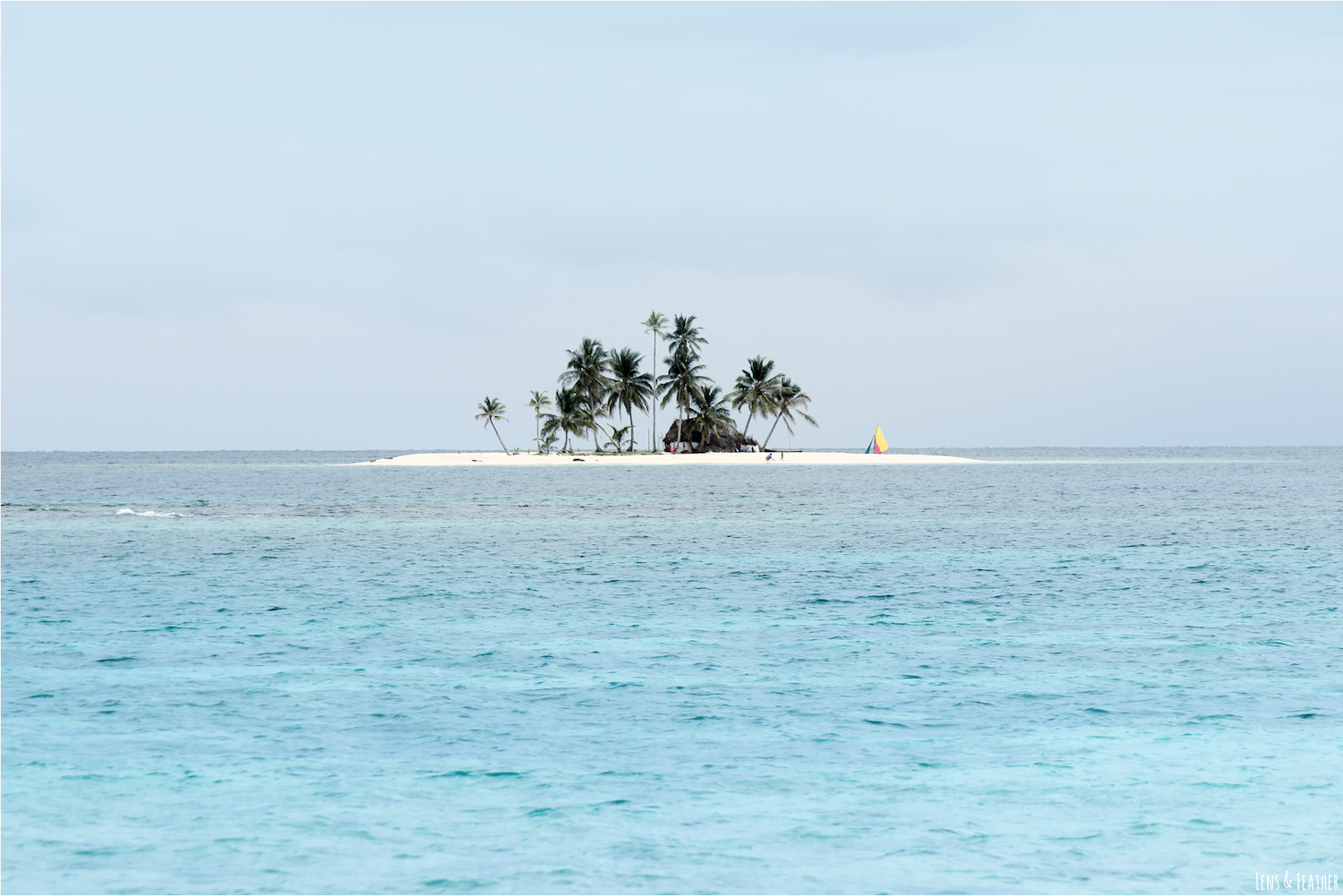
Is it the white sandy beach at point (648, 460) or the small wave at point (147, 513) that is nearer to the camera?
the small wave at point (147, 513)

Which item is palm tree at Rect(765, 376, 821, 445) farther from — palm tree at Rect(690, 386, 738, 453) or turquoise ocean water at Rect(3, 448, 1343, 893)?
turquoise ocean water at Rect(3, 448, 1343, 893)

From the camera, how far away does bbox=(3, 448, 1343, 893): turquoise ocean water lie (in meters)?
9.34

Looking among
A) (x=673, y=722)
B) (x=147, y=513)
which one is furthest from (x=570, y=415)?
(x=673, y=722)

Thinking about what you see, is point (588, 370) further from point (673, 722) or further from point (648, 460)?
point (673, 722)

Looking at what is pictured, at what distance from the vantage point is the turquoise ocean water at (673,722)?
934 cm

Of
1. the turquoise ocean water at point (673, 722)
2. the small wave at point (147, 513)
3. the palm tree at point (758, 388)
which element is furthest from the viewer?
the palm tree at point (758, 388)

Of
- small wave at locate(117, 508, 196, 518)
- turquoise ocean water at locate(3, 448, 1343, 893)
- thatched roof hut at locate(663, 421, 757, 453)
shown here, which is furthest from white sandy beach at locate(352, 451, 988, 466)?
turquoise ocean water at locate(3, 448, 1343, 893)

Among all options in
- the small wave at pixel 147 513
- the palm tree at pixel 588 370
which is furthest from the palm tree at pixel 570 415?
the small wave at pixel 147 513

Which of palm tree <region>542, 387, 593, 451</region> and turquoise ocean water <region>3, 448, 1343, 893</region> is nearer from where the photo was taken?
turquoise ocean water <region>3, 448, 1343, 893</region>

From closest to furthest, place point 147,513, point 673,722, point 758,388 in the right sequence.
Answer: point 673,722, point 147,513, point 758,388

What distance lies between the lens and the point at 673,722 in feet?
44.7

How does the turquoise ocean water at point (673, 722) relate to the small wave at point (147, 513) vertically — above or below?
below

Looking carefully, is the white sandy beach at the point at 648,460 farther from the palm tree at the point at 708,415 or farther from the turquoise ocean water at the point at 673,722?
the turquoise ocean water at the point at 673,722

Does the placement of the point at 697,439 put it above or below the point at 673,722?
above
